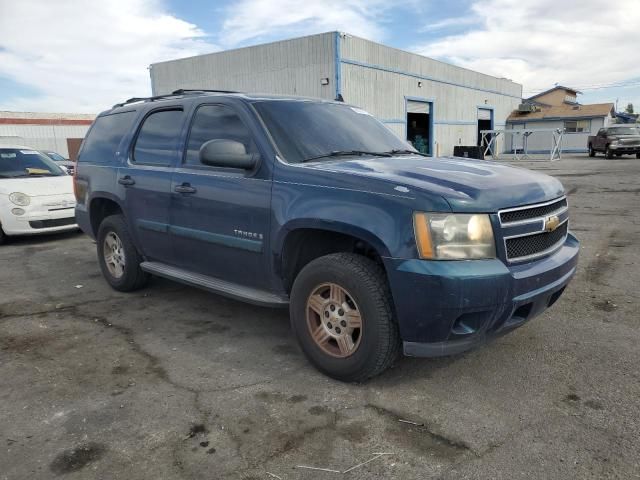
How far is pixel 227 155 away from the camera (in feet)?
11.4

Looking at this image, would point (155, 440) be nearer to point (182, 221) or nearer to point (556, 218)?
point (182, 221)

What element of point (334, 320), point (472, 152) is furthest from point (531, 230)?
point (472, 152)

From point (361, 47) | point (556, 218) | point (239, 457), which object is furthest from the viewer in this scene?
point (361, 47)

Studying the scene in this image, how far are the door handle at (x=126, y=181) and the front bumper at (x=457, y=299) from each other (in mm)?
2868

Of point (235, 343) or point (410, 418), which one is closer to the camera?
point (410, 418)

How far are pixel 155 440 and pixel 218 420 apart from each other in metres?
0.35

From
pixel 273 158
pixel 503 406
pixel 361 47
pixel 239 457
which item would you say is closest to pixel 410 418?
pixel 503 406

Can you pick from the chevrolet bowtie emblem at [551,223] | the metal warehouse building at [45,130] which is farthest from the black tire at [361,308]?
the metal warehouse building at [45,130]

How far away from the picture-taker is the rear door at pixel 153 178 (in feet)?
14.3

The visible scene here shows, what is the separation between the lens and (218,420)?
285cm

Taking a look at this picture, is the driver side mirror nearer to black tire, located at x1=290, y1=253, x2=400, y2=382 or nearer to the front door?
the front door

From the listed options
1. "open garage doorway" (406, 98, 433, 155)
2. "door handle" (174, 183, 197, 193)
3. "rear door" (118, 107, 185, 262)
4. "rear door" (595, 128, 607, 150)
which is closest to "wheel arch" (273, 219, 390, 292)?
"door handle" (174, 183, 197, 193)

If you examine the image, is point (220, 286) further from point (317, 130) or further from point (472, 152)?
point (472, 152)

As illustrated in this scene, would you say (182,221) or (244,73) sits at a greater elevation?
(244,73)
